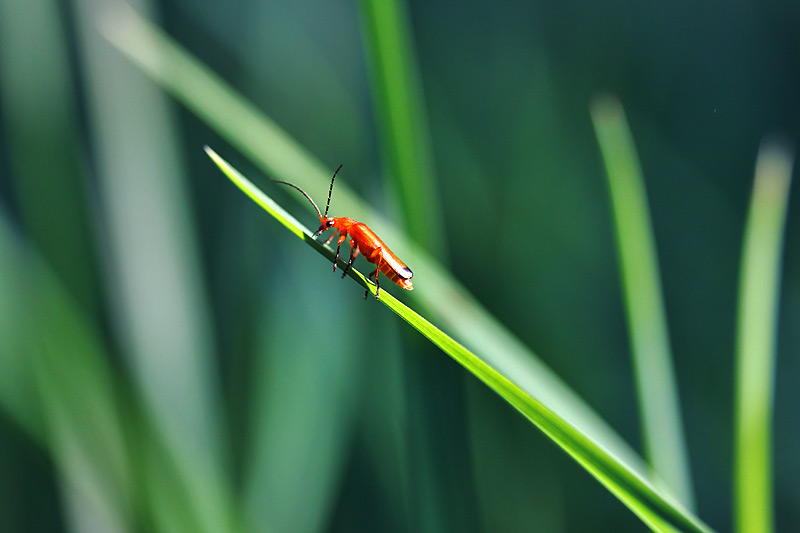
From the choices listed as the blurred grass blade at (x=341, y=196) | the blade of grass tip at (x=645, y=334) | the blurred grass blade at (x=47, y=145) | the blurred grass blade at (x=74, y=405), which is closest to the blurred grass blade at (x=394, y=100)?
the blurred grass blade at (x=341, y=196)

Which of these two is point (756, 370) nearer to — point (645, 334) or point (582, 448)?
point (645, 334)

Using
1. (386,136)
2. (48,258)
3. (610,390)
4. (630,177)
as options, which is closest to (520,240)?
(610,390)

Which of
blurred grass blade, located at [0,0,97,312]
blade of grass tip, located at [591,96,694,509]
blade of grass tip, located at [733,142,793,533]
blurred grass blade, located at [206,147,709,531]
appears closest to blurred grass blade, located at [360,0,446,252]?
blurred grass blade, located at [206,147,709,531]

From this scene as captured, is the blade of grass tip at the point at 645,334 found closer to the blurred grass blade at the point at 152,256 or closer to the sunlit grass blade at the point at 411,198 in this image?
the sunlit grass blade at the point at 411,198

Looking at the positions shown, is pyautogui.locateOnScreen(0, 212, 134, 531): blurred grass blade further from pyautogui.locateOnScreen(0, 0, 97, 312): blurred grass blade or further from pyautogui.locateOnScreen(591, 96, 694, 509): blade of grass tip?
pyautogui.locateOnScreen(591, 96, 694, 509): blade of grass tip

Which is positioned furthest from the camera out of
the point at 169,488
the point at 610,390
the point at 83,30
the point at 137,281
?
the point at 610,390

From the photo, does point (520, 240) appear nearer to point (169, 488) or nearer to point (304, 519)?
point (304, 519)

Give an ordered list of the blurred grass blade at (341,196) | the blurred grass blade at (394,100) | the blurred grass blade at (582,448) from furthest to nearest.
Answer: the blurred grass blade at (341,196) < the blurred grass blade at (394,100) < the blurred grass blade at (582,448)
